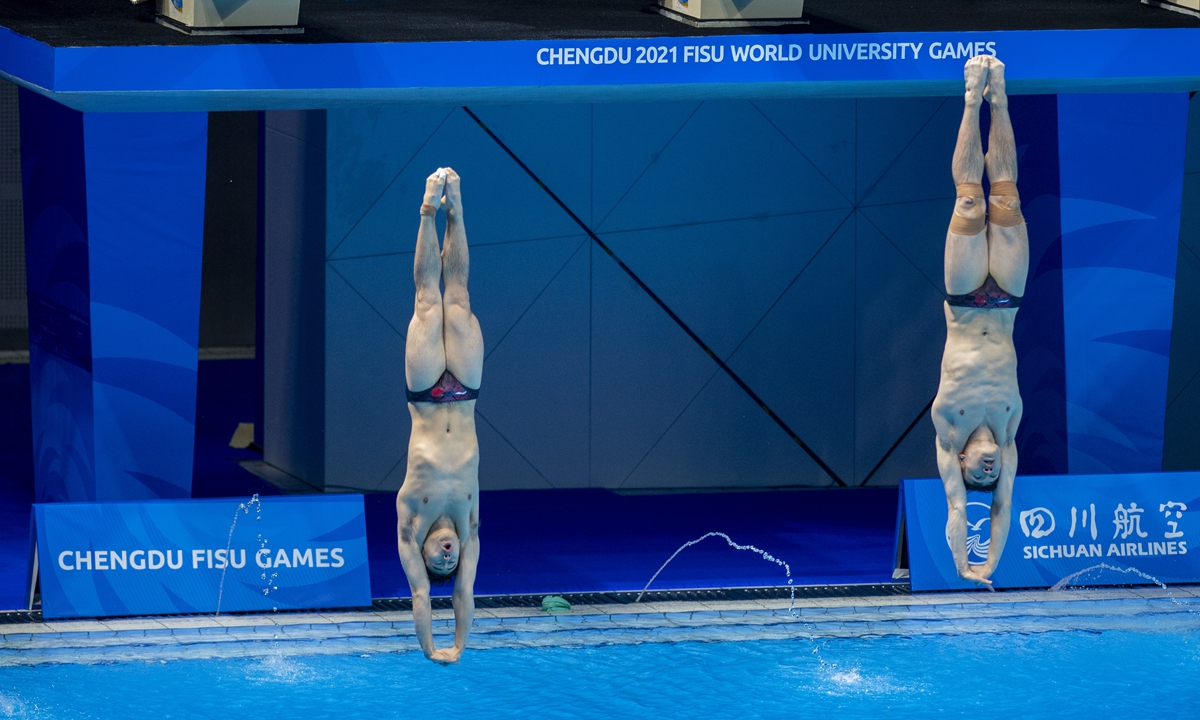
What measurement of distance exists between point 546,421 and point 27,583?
4.51 m

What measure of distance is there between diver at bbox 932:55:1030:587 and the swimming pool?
1456mm

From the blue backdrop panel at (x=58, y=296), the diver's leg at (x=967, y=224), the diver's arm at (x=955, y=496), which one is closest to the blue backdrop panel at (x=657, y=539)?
the blue backdrop panel at (x=58, y=296)

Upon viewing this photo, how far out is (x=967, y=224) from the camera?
7312 millimetres

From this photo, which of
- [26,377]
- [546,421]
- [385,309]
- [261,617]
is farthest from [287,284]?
[26,377]

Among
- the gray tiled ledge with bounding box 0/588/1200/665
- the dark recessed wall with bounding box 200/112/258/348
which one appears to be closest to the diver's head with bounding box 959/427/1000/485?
the gray tiled ledge with bounding box 0/588/1200/665

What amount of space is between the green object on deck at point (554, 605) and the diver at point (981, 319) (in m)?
→ 2.91

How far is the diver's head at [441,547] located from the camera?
7277mm

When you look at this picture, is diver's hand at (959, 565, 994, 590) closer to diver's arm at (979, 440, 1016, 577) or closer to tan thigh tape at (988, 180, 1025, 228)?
diver's arm at (979, 440, 1016, 577)

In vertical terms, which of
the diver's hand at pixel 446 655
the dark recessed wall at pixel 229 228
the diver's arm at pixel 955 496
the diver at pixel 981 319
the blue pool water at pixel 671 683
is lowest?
the blue pool water at pixel 671 683

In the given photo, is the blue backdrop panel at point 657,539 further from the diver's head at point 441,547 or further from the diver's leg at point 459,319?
the diver's leg at point 459,319

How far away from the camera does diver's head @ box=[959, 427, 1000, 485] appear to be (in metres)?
7.72

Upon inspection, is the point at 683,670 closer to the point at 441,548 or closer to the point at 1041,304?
the point at 441,548

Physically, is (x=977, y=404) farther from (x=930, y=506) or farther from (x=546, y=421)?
(x=546, y=421)

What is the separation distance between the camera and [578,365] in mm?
12898
